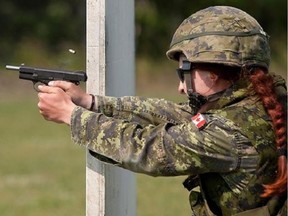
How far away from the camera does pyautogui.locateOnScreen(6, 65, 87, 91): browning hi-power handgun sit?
15.5 feet

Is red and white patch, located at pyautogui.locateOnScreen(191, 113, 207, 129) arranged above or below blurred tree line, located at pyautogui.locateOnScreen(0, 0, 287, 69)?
below

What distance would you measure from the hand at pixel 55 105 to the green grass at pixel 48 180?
5036 mm

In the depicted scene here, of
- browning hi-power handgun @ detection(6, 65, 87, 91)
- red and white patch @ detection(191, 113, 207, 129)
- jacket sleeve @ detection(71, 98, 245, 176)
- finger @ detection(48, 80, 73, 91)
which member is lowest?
jacket sleeve @ detection(71, 98, 245, 176)

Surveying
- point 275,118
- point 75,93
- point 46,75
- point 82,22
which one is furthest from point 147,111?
point 82,22

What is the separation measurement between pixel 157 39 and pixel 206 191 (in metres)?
24.1

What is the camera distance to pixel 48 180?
495 inches

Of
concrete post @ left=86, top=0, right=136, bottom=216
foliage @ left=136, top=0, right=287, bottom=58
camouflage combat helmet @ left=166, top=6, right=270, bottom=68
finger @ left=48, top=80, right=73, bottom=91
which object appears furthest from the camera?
foliage @ left=136, top=0, right=287, bottom=58

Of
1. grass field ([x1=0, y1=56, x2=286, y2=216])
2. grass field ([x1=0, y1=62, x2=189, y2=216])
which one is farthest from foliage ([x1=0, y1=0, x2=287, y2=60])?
grass field ([x1=0, y1=62, x2=189, y2=216])

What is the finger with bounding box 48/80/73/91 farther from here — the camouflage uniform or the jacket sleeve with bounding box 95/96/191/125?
the jacket sleeve with bounding box 95/96/191/125

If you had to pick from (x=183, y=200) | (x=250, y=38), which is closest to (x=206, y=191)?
(x=250, y=38)

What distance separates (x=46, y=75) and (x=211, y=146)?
36.3 inches

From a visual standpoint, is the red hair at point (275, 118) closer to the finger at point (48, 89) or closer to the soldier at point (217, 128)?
the soldier at point (217, 128)

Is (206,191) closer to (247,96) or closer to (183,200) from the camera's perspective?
(247,96)

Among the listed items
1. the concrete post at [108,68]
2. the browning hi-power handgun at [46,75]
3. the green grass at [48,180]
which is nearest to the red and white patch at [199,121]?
the browning hi-power handgun at [46,75]
